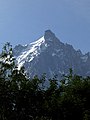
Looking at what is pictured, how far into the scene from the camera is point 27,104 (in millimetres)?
51562

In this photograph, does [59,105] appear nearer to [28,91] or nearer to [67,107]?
[67,107]

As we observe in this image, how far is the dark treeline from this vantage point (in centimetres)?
5056

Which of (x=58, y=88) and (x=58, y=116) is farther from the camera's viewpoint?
(x=58, y=88)

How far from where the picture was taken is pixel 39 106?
52.2 meters

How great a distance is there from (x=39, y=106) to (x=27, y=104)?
1788mm

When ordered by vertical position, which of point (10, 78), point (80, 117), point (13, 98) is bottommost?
point (80, 117)

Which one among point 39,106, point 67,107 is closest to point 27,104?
point 39,106

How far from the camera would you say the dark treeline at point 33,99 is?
50.6 metres

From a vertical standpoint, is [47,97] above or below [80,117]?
above

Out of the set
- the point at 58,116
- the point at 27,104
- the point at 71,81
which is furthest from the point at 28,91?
the point at 71,81

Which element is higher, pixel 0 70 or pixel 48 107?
pixel 0 70

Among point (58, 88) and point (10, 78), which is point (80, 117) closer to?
point (58, 88)

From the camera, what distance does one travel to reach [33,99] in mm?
52469

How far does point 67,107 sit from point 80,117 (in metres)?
2.33
